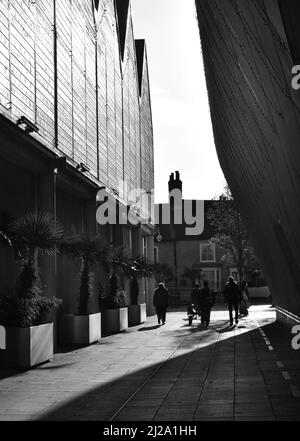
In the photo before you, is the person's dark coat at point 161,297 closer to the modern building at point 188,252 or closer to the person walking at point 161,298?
the person walking at point 161,298

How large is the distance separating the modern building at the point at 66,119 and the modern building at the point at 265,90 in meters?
Answer: 4.39

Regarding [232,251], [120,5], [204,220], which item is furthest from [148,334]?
[204,220]

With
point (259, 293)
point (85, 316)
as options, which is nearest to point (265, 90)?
point (85, 316)

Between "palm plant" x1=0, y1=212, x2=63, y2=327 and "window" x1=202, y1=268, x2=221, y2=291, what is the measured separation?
4795 cm

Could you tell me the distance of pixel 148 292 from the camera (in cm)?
3572

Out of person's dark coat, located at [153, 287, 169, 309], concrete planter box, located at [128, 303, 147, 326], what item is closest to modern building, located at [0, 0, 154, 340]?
person's dark coat, located at [153, 287, 169, 309]

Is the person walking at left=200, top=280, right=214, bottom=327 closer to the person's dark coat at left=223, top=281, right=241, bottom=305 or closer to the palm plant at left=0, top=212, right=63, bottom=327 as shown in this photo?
the person's dark coat at left=223, top=281, right=241, bottom=305

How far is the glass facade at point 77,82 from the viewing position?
49.1 ft

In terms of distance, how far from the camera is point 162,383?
10383mm

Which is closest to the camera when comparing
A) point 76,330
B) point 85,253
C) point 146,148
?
point 85,253

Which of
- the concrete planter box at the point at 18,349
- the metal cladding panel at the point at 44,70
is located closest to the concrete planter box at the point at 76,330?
the metal cladding panel at the point at 44,70

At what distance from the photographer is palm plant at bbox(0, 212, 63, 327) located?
12664mm

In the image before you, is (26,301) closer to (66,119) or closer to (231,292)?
(66,119)

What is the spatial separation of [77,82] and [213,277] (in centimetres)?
4263
